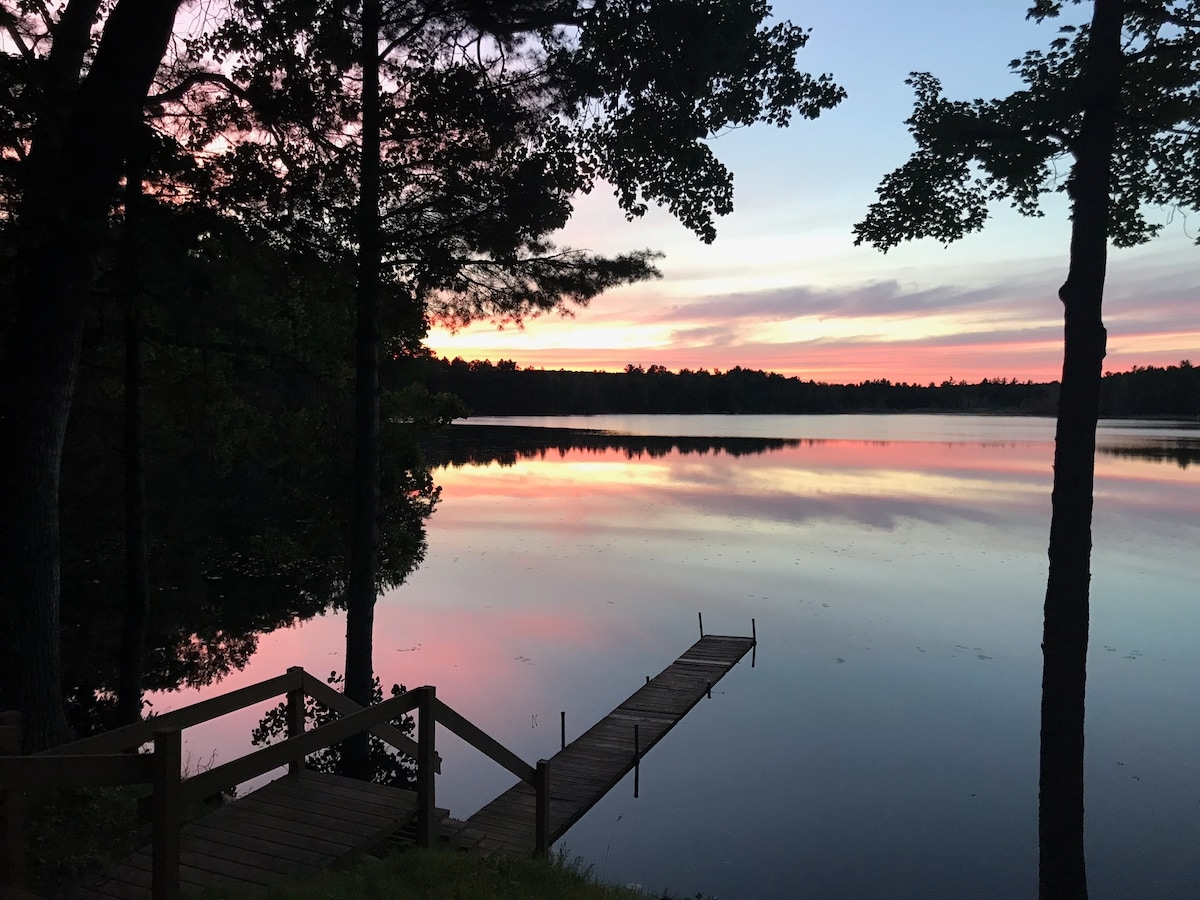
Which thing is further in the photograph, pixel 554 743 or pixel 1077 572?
pixel 554 743

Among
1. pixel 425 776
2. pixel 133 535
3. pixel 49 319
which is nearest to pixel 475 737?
pixel 425 776

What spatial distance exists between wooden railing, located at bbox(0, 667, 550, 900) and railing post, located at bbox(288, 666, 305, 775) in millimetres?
12

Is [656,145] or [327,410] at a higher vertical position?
[656,145]

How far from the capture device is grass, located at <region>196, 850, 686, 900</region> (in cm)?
504

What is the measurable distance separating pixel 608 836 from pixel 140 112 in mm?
12468

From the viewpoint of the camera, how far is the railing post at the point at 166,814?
4266 millimetres

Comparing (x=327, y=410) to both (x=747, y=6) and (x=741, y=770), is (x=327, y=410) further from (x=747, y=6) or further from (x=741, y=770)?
(x=747, y=6)

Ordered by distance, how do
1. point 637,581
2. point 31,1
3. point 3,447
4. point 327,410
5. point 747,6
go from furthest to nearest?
point 637,581
point 327,410
point 747,6
point 31,1
point 3,447

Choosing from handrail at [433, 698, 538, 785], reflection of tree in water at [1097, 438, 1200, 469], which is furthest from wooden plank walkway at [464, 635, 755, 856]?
reflection of tree in water at [1097, 438, 1200, 469]

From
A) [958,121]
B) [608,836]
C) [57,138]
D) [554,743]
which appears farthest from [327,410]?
[958,121]

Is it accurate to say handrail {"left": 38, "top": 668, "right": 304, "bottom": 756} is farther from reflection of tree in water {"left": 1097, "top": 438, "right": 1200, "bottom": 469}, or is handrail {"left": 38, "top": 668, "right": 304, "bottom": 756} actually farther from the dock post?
reflection of tree in water {"left": 1097, "top": 438, "right": 1200, "bottom": 469}

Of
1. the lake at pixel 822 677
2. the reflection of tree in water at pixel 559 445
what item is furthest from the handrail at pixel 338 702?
the reflection of tree in water at pixel 559 445

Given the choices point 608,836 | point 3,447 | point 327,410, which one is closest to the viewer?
point 3,447

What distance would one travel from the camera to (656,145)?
9.44 meters
